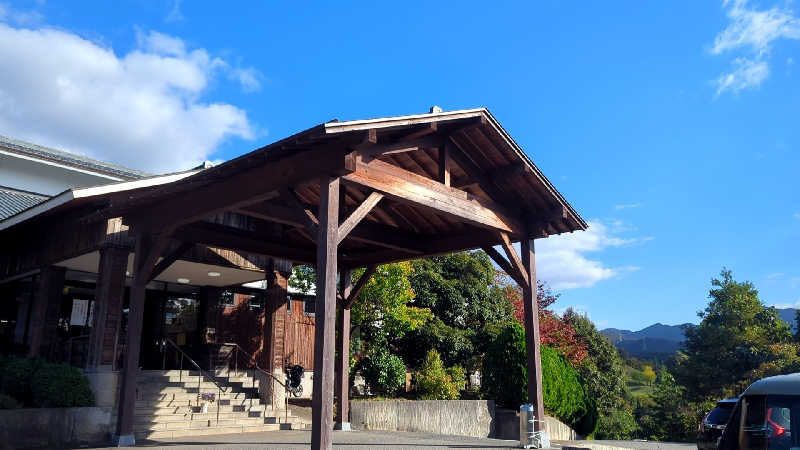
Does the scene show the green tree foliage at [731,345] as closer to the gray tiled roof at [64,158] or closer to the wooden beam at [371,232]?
the wooden beam at [371,232]

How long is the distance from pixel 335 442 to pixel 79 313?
29.6 feet

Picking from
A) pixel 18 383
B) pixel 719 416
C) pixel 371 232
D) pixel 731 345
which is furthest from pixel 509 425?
pixel 731 345

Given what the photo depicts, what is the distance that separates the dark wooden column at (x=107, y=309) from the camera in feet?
38.3

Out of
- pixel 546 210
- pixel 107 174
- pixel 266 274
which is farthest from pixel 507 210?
pixel 107 174

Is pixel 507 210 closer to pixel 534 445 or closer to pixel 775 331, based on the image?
pixel 534 445

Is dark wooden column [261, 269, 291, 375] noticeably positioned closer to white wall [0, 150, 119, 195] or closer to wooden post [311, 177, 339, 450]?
wooden post [311, 177, 339, 450]

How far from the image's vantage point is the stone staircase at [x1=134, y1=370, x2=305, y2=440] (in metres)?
12.1

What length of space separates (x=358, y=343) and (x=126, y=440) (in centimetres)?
878

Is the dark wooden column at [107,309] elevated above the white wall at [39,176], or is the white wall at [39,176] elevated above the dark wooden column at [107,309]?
the white wall at [39,176]

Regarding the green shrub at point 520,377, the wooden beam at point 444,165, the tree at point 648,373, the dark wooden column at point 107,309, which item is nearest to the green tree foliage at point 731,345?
the green shrub at point 520,377

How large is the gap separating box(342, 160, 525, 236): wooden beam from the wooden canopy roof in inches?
0.7

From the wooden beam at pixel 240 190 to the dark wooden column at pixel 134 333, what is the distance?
326mm

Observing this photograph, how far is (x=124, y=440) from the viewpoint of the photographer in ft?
34.5

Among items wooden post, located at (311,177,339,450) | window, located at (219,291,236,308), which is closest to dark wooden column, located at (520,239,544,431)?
wooden post, located at (311,177,339,450)
